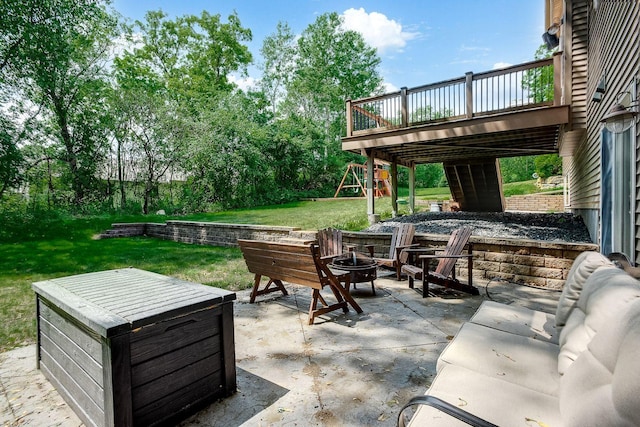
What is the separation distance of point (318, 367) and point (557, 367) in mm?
1631

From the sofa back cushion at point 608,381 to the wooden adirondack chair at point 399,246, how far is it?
3.82 m

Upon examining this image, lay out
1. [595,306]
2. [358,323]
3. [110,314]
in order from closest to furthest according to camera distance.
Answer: [595,306] → [110,314] → [358,323]

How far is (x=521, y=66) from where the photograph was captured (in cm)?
669

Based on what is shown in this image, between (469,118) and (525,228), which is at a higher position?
(469,118)

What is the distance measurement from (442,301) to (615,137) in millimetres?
2722

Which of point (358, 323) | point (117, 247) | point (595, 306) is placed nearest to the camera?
point (595, 306)

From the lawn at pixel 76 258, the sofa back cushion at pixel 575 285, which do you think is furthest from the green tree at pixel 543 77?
the sofa back cushion at pixel 575 285

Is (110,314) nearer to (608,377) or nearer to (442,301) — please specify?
(608,377)

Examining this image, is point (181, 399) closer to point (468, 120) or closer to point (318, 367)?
point (318, 367)

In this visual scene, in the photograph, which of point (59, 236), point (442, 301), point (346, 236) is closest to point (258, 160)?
point (59, 236)

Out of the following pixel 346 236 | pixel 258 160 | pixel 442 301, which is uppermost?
pixel 258 160

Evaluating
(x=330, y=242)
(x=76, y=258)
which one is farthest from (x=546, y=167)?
(x=76, y=258)

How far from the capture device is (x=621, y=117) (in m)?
2.91

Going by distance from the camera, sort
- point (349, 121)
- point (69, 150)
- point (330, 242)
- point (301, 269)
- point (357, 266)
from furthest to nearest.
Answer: point (69, 150) < point (349, 121) < point (330, 242) < point (357, 266) < point (301, 269)
